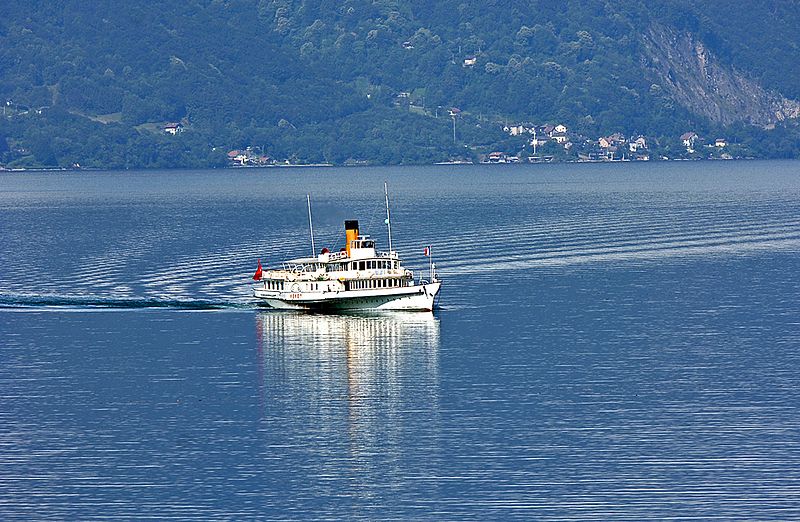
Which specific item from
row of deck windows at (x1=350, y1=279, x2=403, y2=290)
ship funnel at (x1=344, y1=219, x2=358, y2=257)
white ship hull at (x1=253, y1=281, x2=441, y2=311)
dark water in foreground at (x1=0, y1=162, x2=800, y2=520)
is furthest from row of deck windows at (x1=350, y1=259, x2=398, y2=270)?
dark water in foreground at (x1=0, y1=162, x2=800, y2=520)

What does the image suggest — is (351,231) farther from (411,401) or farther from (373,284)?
(411,401)

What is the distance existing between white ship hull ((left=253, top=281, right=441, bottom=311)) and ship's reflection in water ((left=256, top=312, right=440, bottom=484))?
136cm

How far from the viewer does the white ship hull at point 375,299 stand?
12181 cm

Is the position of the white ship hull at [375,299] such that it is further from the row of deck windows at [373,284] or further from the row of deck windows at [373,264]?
the row of deck windows at [373,264]

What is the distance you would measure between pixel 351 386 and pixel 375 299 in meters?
30.3

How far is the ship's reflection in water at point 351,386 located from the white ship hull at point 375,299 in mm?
1361

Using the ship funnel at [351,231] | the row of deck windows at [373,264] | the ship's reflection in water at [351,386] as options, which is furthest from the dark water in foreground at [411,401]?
the ship funnel at [351,231]

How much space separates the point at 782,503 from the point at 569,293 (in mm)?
67325

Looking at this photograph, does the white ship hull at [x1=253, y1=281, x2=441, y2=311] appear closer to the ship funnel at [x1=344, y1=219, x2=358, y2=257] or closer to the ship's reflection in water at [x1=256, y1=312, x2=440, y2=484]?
the ship's reflection in water at [x1=256, y1=312, x2=440, y2=484]

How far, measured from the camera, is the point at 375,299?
400 feet

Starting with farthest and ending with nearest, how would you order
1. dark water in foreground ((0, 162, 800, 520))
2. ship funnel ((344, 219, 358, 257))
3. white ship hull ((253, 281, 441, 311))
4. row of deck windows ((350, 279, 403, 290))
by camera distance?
1. ship funnel ((344, 219, 358, 257))
2. row of deck windows ((350, 279, 403, 290))
3. white ship hull ((253, 281, 441, 311))
4. dark water in foreground ((0, 162, 800, 520))

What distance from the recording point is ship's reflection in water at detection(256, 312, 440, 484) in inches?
3019

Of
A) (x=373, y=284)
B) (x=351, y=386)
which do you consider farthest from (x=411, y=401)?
(x=373, y=284)

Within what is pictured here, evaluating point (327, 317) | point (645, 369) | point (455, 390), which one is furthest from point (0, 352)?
point (645, 369)
